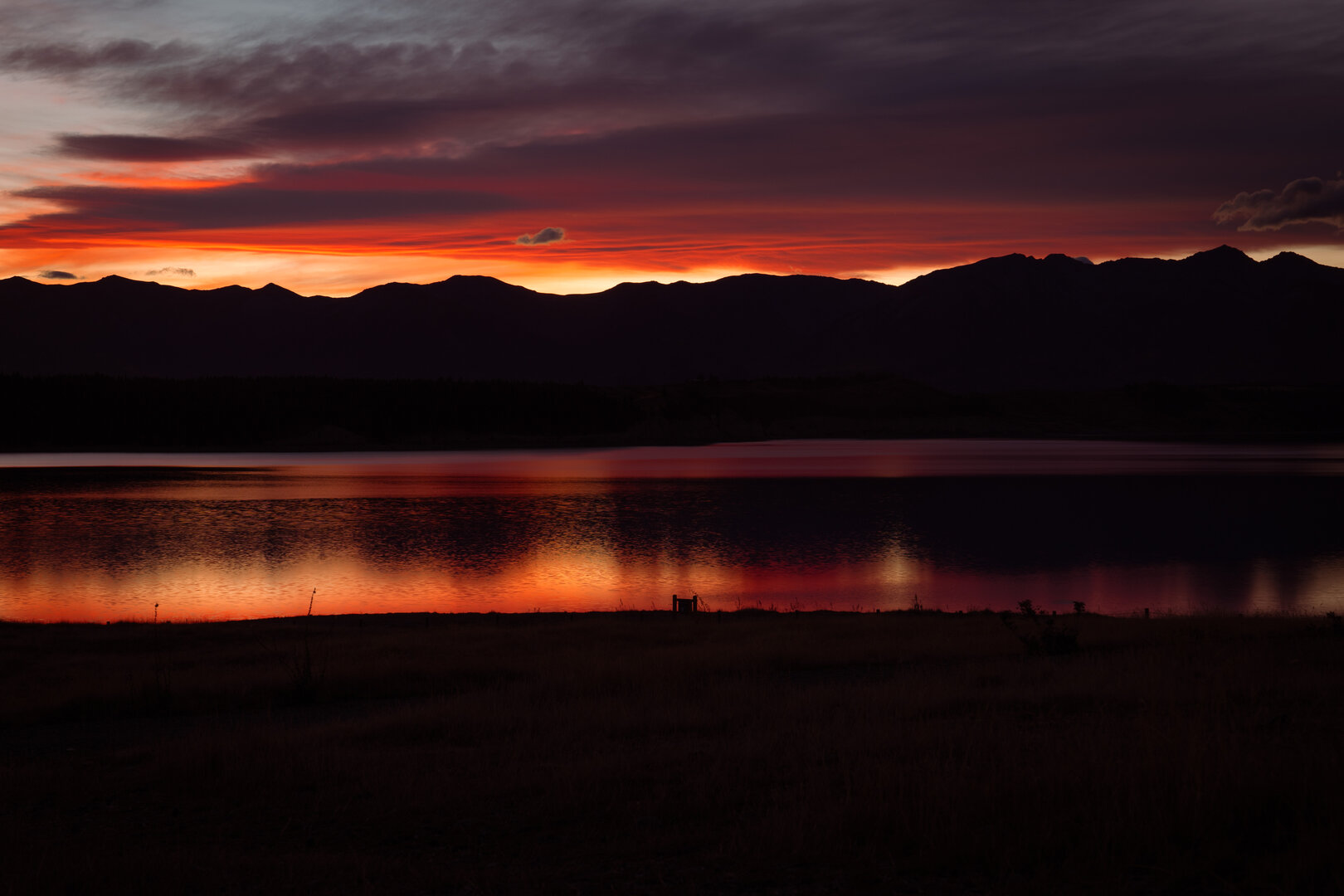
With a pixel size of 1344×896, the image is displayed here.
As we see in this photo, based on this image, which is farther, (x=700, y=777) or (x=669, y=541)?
(x=669, y=541)

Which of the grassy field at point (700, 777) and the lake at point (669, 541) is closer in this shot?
the grassy field at point (700, 777)

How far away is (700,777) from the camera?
27.9 feet

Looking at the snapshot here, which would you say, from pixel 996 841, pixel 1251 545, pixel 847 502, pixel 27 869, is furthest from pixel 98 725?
pixel 847 502

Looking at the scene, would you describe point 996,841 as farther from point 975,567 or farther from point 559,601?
point 975,567

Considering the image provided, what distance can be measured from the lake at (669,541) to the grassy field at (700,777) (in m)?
15.7

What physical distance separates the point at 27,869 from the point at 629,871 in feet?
12.5

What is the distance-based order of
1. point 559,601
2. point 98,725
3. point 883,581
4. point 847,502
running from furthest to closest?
1. point 847,502
2. point 883,581
3. point 559,601
4. point 98,725

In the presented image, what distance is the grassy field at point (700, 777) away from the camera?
654 cm

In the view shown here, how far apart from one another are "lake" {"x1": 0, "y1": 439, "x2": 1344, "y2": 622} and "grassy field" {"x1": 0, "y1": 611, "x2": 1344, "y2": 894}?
15661 millimetres

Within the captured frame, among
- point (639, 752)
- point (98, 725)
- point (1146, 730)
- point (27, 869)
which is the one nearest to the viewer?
point (27, 869)

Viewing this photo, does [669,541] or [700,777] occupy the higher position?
[700,777]

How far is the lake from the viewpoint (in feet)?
103

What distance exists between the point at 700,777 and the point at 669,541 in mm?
36237

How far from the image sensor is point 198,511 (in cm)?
5647
